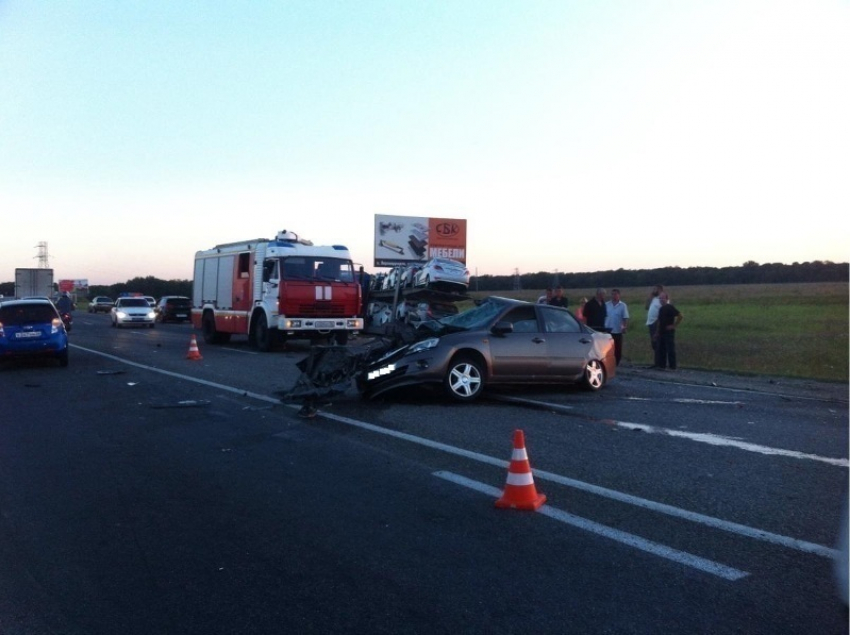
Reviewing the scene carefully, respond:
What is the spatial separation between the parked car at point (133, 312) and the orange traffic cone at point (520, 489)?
3376 cm

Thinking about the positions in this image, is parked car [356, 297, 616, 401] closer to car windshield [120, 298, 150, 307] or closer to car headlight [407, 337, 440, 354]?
car headlight [407, 337, 440, 354]

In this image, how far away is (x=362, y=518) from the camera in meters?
6.04

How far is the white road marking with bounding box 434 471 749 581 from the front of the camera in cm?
496

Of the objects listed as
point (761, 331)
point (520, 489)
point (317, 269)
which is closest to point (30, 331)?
point (317, 269)

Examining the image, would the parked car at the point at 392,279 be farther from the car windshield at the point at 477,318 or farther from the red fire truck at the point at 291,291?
the car windshield at the point at 477,318

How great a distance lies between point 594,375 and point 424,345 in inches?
125

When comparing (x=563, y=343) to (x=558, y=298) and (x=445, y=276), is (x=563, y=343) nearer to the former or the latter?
(x=558, y=298)

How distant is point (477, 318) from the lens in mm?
12227

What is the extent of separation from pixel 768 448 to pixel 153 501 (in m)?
6.13

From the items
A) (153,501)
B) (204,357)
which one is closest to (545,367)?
(153,501)

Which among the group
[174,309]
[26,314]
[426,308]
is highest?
[426,308]

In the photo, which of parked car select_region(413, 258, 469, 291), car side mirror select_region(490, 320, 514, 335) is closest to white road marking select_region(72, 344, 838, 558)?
car side mirror select_region(490, 320, 514, 335)

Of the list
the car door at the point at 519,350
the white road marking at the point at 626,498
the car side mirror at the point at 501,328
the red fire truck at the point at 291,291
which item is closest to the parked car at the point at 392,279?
the red fire truck at the point at 291,291

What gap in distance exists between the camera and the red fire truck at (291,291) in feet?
69.7
